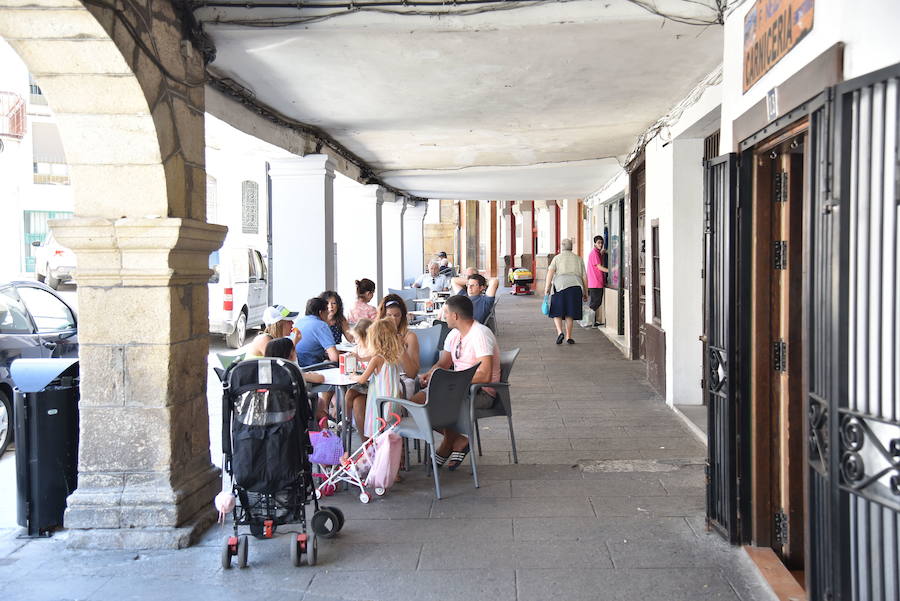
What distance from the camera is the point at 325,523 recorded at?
3.99 m

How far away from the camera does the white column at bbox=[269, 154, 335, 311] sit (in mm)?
8289

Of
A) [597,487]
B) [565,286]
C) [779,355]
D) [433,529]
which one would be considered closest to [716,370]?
[779,355]

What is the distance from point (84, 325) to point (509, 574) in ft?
8.12

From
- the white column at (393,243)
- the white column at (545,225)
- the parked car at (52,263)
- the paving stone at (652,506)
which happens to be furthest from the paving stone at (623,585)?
the white column at (545,225)

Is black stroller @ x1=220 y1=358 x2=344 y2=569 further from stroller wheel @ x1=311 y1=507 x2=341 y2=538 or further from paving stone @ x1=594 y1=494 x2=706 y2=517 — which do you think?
paving stone @ x1=594 y1=494 x2=706 y2=517

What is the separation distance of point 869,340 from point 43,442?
3.89 m

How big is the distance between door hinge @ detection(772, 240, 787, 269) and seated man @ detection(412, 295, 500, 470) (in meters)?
2.15

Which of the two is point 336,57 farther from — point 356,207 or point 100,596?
point 356,207

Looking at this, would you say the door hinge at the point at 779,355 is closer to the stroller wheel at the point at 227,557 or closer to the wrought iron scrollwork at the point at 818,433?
the wrought iron scrollwork at the point at 818,433

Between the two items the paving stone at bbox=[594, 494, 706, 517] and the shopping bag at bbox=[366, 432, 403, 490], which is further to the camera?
the shopping bag at bbox=[366, 432, 403, 490]

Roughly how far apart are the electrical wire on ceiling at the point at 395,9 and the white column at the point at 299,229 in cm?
385

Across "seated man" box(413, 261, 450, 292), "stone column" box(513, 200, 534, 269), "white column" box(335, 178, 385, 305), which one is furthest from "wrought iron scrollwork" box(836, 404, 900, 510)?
"stone column" box(513, 200, 534, 269)

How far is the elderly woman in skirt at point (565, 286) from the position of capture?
12.0 meters

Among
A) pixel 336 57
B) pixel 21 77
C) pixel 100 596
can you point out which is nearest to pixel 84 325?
pixel 100 596
